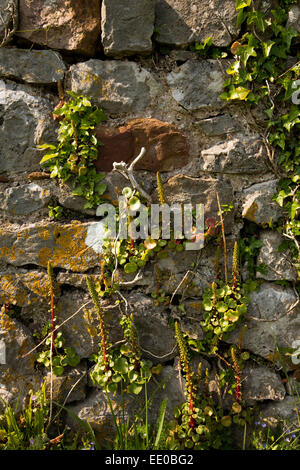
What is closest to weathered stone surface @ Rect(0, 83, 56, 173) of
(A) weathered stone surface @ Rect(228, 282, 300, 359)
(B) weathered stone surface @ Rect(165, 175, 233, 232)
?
(B) weathered stone surface @ Rect(165, 175, 233, 232)

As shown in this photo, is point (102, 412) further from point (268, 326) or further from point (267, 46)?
point (267, 46)

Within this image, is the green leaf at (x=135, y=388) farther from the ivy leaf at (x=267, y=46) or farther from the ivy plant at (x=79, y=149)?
the ivy leaf at (x=267, y=46)

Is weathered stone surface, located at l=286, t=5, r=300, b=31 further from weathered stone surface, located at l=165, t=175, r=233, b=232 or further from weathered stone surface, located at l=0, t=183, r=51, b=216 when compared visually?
weathered stone surface, located at l=0, t=183, r=51, b=216

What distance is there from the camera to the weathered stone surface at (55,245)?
6.01 ft

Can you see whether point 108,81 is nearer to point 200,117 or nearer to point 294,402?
point 200,117

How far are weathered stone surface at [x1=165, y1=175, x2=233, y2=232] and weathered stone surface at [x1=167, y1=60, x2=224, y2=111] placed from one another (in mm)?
355

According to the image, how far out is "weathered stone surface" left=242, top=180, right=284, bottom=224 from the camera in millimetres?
1857

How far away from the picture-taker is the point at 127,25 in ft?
5.82

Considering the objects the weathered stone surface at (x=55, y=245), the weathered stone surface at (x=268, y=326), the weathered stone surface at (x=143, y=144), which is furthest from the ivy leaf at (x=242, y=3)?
the weathered stone surface at (x=268, y=326)

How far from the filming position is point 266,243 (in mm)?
1864

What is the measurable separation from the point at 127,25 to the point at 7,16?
0.56 metres

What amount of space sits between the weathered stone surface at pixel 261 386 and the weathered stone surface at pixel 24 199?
4.27 ft
